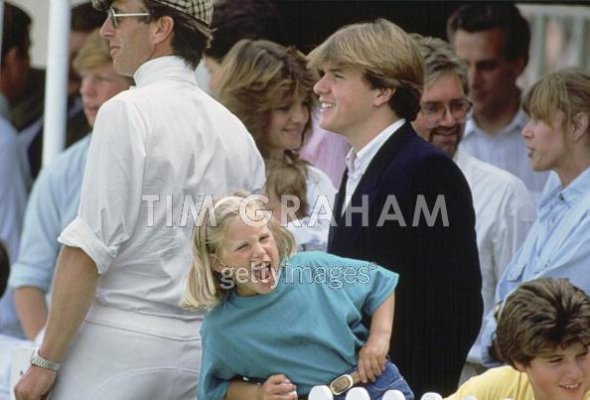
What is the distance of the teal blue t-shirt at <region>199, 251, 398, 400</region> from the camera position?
3848 millimetres

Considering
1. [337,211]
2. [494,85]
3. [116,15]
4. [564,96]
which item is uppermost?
[116,15]

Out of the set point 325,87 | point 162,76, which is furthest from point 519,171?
point 162,76

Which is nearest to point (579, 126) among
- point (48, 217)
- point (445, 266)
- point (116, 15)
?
point (445, 266)

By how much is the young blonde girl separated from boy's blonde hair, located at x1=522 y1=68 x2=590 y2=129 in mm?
1163

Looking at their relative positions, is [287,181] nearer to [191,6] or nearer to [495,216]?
[495,216]

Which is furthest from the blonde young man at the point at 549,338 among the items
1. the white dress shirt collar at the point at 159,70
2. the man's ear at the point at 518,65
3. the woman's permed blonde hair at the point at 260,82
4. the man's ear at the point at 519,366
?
the man's ear at the point at 518,65

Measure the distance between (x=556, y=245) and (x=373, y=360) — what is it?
1111 millimetres

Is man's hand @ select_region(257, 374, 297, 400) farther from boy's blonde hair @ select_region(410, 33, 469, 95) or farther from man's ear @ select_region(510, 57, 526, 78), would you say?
man's ear @ select_region(510, 57, 526, 78)

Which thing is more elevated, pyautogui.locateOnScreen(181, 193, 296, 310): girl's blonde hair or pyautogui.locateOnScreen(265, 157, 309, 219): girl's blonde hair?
pyautogui.locateOnScreen(181, 193, 296, 310): girl's blonde hair

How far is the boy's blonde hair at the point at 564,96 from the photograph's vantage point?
4852 millimetres

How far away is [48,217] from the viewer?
608cm

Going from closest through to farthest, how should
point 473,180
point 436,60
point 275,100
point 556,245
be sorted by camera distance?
1. point 556,245
2. point 275,100
3. point 436,60
4. point 473,180

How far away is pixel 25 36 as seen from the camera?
699cm

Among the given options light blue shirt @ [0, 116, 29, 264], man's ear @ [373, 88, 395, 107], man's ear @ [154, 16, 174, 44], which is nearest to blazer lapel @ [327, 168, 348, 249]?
man's ear @ [373, 88, 395, 107]
